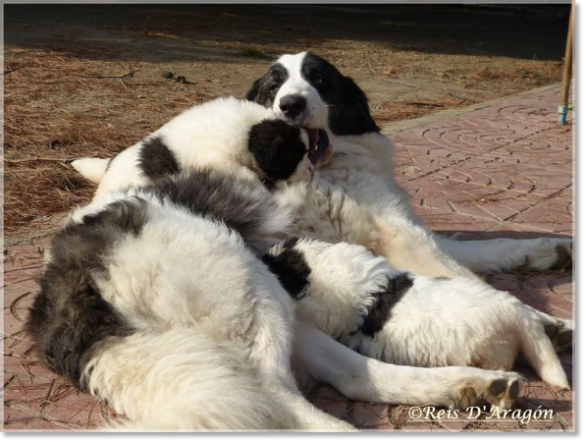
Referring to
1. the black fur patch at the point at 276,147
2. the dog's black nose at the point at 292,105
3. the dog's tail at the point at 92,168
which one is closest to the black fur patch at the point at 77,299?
the black fur patch at the point at 276,147

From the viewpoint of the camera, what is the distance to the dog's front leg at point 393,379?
9.47 feet

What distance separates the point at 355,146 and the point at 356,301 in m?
1.40

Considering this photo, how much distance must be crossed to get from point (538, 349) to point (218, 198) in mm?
1533

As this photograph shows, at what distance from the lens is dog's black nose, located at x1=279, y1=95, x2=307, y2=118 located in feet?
13.4

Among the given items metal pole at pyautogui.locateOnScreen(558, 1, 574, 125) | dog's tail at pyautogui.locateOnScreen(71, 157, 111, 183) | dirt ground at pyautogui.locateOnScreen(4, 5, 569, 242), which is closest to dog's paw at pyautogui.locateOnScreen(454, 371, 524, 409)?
dirt ground at pyautogui.locateOnScreen(4, 5, 569, 242)

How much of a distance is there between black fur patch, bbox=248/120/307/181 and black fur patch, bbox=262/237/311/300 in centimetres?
59

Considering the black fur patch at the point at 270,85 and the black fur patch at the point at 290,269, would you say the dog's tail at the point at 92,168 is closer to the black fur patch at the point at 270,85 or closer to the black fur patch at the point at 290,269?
the black fur patch at the point at 270,85

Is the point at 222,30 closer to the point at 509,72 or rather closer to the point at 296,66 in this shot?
the point at 509,72

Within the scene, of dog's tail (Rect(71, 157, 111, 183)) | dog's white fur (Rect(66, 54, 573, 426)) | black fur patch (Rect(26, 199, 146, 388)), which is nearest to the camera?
black fur patch (Rect(26, 199, 146, 388))

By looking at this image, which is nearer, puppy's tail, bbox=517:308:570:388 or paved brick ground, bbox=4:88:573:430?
paved brick ground, bbox=4:88:573:430

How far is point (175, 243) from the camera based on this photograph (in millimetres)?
3014

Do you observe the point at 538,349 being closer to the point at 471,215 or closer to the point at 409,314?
the point at 409,314

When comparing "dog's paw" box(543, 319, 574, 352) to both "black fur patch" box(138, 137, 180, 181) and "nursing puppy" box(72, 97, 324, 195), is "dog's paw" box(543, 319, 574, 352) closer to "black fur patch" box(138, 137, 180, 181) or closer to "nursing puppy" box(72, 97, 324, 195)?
"nursing puppy" box(72, 97, 324, 195)

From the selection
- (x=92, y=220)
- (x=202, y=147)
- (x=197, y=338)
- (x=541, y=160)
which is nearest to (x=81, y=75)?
(x=541, y=160)
